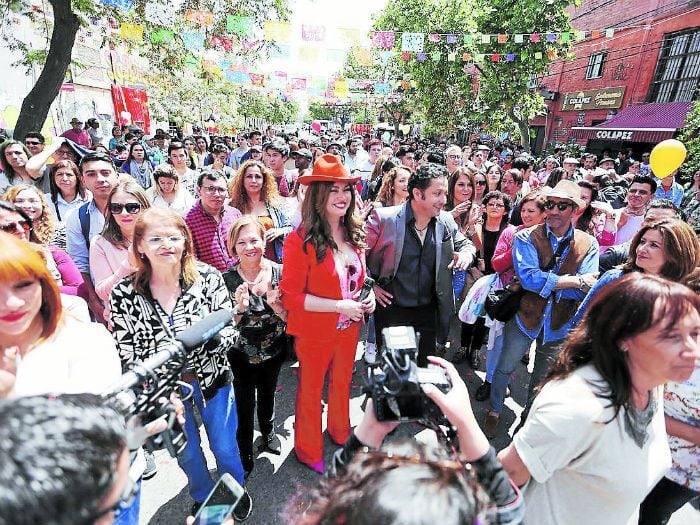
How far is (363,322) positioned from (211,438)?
4.23ft

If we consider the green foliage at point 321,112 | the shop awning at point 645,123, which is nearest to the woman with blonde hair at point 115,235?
the shop awning at point 645,123

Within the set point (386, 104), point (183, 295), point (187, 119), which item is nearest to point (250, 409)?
point (183, 295)

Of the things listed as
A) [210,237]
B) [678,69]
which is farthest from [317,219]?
[678,69]

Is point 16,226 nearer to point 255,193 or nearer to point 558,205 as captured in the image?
point 255,193

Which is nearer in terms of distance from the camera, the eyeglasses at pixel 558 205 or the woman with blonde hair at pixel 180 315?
the woman with blonde hair at pixel 180 315

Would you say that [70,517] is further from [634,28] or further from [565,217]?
[634,28]

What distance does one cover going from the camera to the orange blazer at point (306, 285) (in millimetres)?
2432

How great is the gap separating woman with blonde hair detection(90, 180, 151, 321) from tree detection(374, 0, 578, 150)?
1271 centimetres

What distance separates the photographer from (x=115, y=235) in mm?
2785

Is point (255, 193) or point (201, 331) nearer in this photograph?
point (201, 331)

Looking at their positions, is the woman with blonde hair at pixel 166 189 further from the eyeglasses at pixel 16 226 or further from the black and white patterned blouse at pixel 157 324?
the black and white patterned blouse at pixel 157 324

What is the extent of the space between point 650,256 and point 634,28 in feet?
71.2

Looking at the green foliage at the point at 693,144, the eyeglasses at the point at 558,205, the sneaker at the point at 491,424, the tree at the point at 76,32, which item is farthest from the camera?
the green foliage at the point at 693,144

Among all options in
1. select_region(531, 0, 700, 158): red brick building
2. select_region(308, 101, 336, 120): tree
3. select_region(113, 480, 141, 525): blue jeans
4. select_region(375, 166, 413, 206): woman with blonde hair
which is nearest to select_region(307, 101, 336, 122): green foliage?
select_region(308, 101, 336, 120): tree
